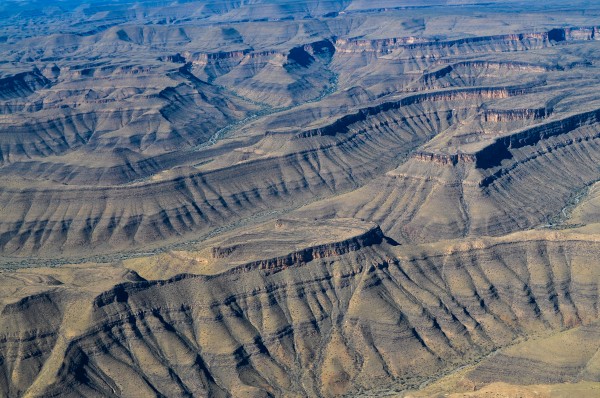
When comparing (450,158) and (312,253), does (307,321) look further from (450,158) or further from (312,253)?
(450,158)

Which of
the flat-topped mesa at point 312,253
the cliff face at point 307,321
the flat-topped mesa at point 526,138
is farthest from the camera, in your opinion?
the flat-topped mesa at point 526,138

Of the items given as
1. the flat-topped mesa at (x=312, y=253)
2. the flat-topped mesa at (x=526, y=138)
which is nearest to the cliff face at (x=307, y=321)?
the flat-topped mesa at (x=312, y=253)

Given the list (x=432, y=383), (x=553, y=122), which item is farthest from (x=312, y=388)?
(x=553, y=122)

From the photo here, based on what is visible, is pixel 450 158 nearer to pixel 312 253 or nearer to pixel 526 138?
pixel 526 138

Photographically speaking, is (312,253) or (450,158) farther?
(450,158)

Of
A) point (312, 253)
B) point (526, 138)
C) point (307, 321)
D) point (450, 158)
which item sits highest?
point (526, 138)

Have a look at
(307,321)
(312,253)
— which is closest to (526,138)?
(312,253)

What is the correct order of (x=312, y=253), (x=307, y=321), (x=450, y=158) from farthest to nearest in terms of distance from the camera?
1. (x=450, y=158)
2. (x=312, y=253)
3. (x=307, y=321)

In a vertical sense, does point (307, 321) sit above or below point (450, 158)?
below

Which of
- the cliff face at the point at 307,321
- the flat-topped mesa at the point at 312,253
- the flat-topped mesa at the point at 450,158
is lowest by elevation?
the cliff face at the point at 307,321

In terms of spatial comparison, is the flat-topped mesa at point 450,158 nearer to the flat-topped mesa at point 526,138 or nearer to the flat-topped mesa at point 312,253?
the flat-topped mesa at point 526,138

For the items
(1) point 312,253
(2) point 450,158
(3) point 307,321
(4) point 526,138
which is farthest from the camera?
(4) point 526,138
